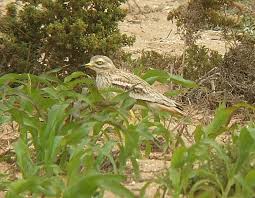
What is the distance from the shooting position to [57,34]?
8.17 meters

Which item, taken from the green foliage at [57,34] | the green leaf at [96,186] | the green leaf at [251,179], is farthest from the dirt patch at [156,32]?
the green leaf at [96,186]

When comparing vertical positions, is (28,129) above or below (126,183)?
above

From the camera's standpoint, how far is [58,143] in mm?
4555

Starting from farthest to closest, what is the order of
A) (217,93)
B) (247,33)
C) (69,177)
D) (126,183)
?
(247,33), (217,93), (126,183), (69,177)

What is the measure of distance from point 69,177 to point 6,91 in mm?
1078

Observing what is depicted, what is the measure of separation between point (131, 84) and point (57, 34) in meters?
1.37

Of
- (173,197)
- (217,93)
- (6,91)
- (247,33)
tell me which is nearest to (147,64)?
(247,33)

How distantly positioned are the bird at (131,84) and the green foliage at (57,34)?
1.71 feet

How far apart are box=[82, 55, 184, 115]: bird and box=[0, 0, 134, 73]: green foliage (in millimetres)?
522

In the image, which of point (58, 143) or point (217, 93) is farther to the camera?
point (217, 93)

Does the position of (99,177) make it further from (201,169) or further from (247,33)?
(247,33)

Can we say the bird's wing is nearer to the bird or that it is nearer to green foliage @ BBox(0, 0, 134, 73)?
the bird

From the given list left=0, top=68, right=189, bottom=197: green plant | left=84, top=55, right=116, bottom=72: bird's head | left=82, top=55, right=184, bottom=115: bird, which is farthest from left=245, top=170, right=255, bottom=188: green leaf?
left=84, top=55, right=116, bottom=72: bird's head

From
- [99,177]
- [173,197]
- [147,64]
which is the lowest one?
[147,64]
